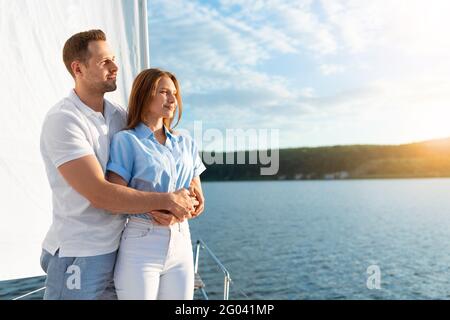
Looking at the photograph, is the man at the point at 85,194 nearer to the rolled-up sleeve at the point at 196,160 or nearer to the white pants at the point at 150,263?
the white pants at the point at 150,263

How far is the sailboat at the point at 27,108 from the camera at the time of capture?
2.56 meters

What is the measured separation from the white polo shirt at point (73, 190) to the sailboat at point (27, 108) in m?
0.66

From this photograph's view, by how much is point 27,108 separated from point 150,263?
131 centimetres

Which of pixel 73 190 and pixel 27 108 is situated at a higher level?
pixel 27 108

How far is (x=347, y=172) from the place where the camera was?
102375 mm

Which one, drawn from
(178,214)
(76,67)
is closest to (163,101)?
(76,67)

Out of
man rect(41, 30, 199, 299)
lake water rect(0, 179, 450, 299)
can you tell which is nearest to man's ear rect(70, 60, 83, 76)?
man rect(41, 30, 199, 299)

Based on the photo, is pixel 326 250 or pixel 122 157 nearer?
pixel 122 157

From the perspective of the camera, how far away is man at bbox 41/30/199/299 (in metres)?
1.90

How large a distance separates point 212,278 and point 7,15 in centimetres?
1747

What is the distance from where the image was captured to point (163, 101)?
2.10 m

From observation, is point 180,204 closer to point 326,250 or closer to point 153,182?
point 153,182

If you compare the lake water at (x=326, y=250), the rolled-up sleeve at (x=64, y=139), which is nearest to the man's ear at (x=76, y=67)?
the rolled-up sleeve at (x=64, y=139)
